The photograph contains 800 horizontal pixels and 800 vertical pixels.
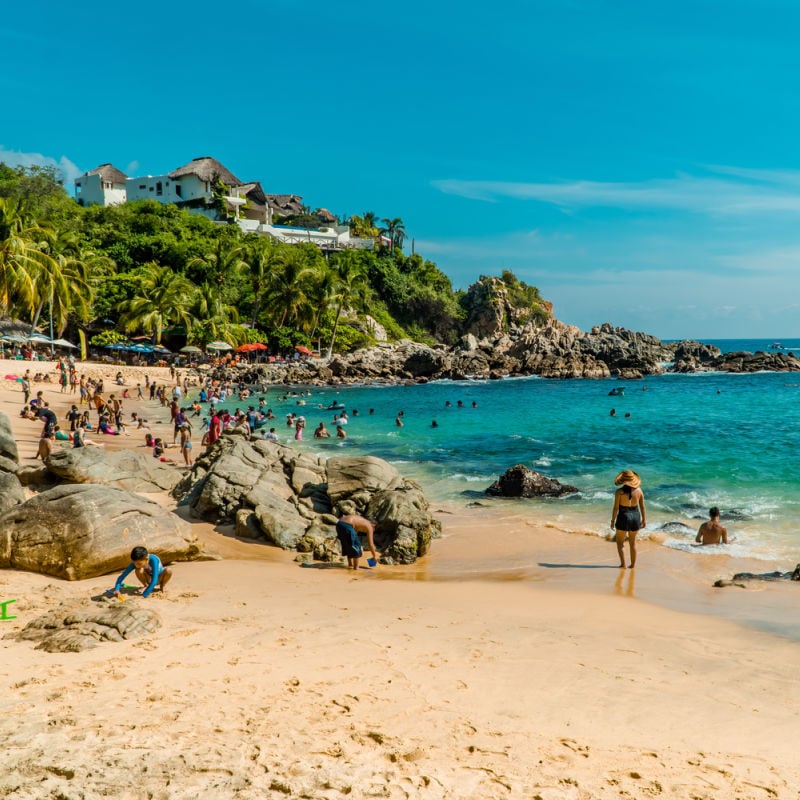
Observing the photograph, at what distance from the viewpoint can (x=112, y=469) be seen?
1470cm

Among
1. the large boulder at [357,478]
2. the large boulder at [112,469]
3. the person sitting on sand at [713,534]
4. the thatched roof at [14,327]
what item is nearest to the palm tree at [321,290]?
the thatched roof at [14,327]

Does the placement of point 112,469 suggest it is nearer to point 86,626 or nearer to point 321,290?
point 86,626

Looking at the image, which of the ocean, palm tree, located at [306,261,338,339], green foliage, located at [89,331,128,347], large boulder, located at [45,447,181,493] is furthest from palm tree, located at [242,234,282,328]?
large boulder, located at [45,447,181,493]

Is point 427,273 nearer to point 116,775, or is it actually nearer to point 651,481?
point 651,481

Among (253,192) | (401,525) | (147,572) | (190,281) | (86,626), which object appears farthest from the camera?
(253,192)

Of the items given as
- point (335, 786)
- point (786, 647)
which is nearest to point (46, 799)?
point (335, 786)

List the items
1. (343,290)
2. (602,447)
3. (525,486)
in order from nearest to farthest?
(525,486) → (602,447) → (343,290)

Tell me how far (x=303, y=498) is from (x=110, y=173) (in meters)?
92.5

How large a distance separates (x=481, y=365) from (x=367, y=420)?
34.3 metres

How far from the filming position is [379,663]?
678 cm

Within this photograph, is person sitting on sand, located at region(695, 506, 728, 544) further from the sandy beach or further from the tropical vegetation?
the tropical vegetation

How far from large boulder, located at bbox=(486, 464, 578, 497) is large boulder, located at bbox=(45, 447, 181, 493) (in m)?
9.18

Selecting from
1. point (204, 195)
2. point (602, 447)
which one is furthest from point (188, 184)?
point (602, 447)

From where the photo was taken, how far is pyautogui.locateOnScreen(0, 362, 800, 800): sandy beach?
4504 millimetres
